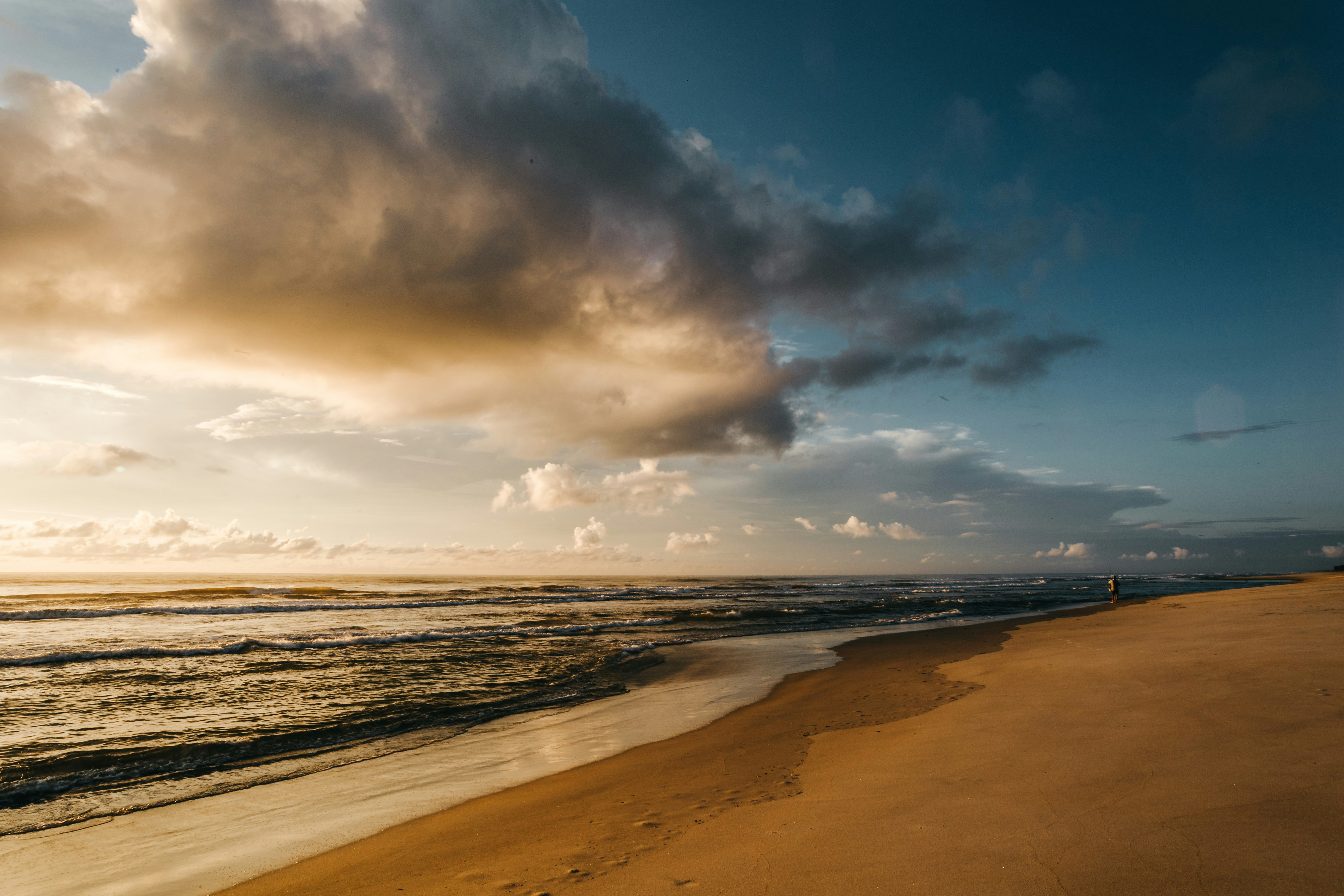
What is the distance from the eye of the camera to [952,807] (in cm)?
521

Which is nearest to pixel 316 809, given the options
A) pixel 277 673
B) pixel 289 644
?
pixel 277 673

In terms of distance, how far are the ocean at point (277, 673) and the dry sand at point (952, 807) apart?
174 inches

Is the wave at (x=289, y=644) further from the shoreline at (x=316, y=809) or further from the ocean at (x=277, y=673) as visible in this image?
the shoreline at (x=316, y=809)

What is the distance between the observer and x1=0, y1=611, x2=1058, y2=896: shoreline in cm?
530

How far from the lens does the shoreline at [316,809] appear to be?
5.30m

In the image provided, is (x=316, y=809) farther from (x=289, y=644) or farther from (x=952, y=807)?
A: (x=289, y=644)

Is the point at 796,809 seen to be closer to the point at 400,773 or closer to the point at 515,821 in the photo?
the point at 515,821

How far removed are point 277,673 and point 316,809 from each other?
1145 centimetres

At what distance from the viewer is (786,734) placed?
917 cm

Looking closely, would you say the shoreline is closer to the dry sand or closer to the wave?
the dry sand

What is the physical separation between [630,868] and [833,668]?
1307 cm

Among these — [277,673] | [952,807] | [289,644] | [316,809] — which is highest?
[952,807]

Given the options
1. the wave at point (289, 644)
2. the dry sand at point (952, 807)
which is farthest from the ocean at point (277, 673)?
the dry sand at point (952, 807)

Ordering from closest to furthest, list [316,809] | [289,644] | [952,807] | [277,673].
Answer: [952,807]
[316,809]
[277,673]
[289,644]
